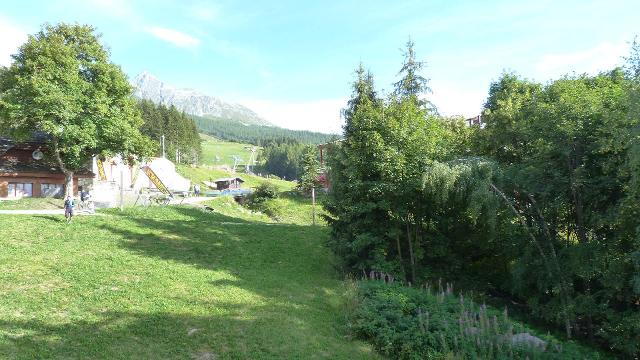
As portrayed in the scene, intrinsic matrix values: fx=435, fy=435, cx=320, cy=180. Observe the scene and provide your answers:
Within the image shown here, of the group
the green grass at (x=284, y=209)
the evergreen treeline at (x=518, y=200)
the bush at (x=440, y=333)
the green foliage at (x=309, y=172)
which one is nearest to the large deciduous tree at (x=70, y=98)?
the green grass at (x=284, y=209)

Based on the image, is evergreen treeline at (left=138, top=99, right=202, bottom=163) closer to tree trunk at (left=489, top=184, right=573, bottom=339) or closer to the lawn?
the lawn

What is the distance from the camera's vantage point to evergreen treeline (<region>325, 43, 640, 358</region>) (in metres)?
15.0

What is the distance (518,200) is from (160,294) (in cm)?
1570

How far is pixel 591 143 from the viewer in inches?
642

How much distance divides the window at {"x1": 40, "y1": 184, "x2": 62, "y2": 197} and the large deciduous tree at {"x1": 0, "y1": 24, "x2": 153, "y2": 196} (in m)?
4.19

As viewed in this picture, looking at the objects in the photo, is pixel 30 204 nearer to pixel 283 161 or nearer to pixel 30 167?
pixel 30 167

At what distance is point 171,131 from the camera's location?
99625 millimetres

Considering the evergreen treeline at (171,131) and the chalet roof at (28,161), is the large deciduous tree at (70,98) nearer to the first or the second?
the chalet roof at (28,161)

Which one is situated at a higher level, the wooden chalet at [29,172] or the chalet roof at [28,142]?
the chalet roof at [28,142]

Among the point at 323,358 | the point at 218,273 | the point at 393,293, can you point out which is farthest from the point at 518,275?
the point at 218,273

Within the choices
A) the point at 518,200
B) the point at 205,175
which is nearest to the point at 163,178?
the point at 205,175

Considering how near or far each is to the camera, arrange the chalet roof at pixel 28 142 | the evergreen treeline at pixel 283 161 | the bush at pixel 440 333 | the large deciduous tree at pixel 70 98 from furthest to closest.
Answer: the evergreen treeline at pixel 283 161, the chalet roof at pixel 28 142, the large deciduous tree at pixel 70 98, the bush at pixel 440 333

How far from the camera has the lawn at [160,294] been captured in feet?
38.9

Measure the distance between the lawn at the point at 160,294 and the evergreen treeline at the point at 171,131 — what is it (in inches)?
2736
